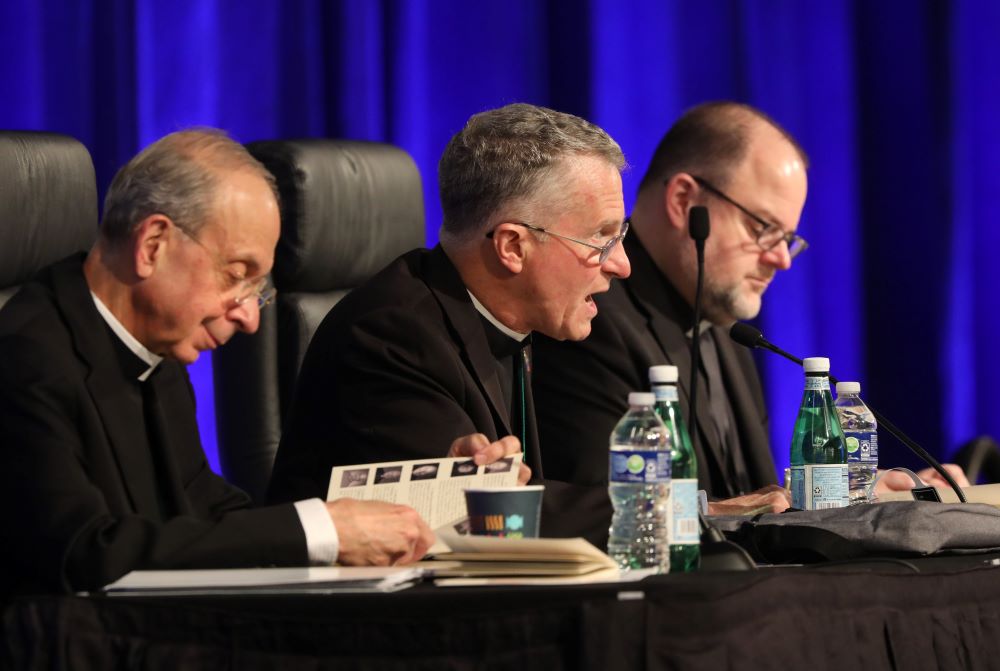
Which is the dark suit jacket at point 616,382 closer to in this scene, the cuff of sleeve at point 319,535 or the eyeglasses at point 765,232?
the eyeglasses at point 765,232

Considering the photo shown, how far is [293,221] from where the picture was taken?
3.01 meters

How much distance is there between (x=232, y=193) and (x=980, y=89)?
3107mm

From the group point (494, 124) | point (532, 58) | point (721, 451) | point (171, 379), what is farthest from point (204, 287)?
point (532, 58)

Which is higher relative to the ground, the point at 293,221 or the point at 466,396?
the point at 293,221

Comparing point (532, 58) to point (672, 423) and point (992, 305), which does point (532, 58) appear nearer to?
point (992, 305)

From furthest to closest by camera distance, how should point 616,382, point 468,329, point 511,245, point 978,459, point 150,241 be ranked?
point 978,459 < point 616,382 < point 511,245 < point 468,329 < point 150,241

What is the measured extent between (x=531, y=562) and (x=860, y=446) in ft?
3.75

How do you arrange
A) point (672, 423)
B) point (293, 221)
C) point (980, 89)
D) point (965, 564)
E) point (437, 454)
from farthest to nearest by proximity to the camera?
1. point (980, 89)
2. point (293, 221)
3. point (437, 454)
4. point (672, 423)
5. point (965, 564)

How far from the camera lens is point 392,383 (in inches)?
89.2

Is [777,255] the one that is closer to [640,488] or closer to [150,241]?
[640,488]

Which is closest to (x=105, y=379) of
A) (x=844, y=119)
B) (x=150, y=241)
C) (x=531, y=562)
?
(x=150, y=241)

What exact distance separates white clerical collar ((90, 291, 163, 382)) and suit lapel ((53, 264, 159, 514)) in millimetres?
18

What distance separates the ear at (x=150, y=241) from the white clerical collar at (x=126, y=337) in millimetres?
68

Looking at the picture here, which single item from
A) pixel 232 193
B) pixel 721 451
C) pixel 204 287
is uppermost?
pixel 232 193
